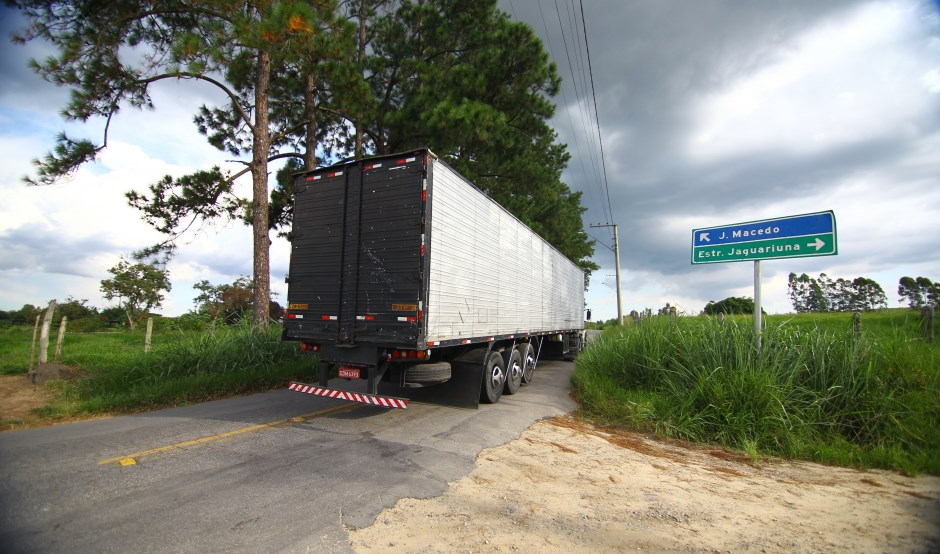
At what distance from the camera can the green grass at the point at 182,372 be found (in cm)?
699

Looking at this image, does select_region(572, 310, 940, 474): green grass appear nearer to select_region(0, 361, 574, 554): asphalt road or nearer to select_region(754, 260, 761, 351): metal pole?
select_region(754, 260, 761, 351): metal pole

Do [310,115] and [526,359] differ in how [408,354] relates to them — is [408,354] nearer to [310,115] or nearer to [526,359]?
[526,359]

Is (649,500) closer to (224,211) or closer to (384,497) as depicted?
(384,497)

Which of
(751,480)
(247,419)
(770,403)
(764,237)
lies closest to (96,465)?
(247,419)

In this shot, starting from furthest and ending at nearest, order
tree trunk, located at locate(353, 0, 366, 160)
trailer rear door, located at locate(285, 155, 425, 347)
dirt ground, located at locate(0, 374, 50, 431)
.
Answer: tree trunk, located at locate(353, 0, 366, 160)
dirt ground, located at locate(0, 374, 50, 431)
trailer rear door, located at locate(285, 155, 425, 347)

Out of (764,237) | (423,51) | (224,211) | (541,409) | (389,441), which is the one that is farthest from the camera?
(423,51)

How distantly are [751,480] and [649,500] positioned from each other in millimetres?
1488

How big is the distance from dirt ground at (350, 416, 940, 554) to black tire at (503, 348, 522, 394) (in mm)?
3565

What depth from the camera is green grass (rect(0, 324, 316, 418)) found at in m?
6.99

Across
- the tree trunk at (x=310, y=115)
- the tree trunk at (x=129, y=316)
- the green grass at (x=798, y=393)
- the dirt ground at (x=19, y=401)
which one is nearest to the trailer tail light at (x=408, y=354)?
the green grass at (x=798, y=393)

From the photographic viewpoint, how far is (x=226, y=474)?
13.5ft

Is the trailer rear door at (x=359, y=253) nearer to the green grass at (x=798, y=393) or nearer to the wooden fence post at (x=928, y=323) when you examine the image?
the green grass at (x=798, y=393)

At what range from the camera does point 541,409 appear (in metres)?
7.57

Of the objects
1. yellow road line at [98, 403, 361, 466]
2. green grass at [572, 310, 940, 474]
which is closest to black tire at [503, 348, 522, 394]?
green grass at [572, 310, 940, 474]
